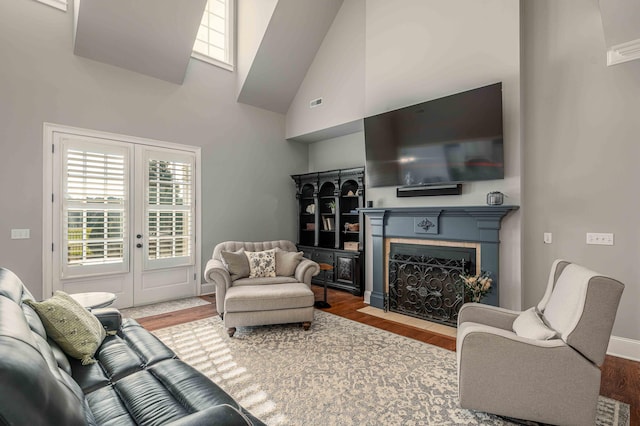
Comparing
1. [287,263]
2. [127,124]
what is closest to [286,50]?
[127,124]

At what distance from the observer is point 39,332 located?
159cm

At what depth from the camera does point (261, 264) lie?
4.14 m

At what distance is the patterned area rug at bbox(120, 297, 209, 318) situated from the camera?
166 inches

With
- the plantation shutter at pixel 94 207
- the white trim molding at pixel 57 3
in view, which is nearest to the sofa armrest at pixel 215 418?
the plantation shutter at pixel 94 207

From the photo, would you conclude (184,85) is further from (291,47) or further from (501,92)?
(501,92)

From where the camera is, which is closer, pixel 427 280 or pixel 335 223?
pixel 427 280

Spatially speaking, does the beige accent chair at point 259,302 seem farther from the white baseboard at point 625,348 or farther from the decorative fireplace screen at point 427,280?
the white baseboard at point 625,348

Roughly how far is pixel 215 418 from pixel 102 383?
1.02m

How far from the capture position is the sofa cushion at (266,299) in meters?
3.36

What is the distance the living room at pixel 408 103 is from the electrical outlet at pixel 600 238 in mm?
48

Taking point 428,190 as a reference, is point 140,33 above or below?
above

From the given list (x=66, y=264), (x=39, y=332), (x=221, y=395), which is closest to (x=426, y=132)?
(x=221, y=395)

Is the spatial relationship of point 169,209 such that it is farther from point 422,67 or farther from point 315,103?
point 422,67

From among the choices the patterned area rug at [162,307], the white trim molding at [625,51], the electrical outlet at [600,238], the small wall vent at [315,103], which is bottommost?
the patterned area rug at [162,307]
